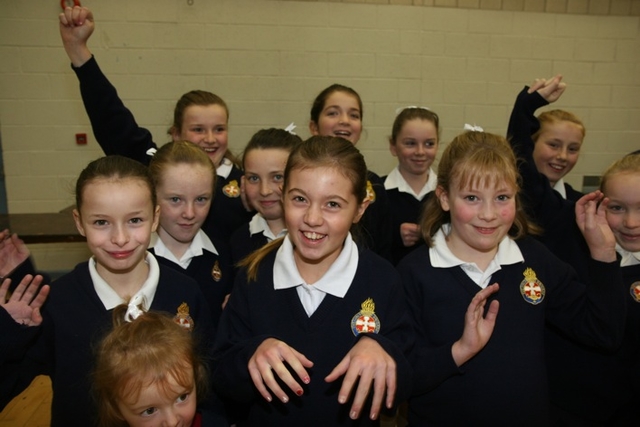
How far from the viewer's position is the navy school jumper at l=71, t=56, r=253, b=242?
2508mm

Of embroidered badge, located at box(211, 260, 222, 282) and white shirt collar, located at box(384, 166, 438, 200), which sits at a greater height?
white shirt collar, located at box(384, 166, 438, 200)

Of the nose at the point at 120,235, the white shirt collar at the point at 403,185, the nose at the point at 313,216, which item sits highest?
the nose at the point at 313,216

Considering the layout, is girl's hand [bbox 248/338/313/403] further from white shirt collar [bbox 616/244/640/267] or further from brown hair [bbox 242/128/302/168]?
white shirt collar [bbox 616/244/640/267]

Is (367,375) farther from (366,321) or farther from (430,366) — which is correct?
(430,366)

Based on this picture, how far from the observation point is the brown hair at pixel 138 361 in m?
1.51

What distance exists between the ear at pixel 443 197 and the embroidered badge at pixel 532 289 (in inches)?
15.5

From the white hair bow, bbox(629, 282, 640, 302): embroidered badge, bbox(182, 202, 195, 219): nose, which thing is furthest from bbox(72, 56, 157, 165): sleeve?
bbox(629, 282, 640, 302): embroidered badge

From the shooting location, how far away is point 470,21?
16.0ft

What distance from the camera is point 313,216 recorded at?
1.69m

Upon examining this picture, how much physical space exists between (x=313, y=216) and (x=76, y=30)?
1560 millimetres

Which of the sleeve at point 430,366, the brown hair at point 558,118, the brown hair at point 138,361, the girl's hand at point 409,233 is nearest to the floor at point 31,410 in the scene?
the brown hair at point 138,361

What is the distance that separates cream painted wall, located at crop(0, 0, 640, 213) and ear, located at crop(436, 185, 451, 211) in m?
2.93

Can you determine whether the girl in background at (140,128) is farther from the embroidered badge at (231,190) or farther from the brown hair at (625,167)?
the brown hair at (625,167)

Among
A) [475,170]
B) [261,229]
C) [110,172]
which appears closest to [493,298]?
[475,170]
